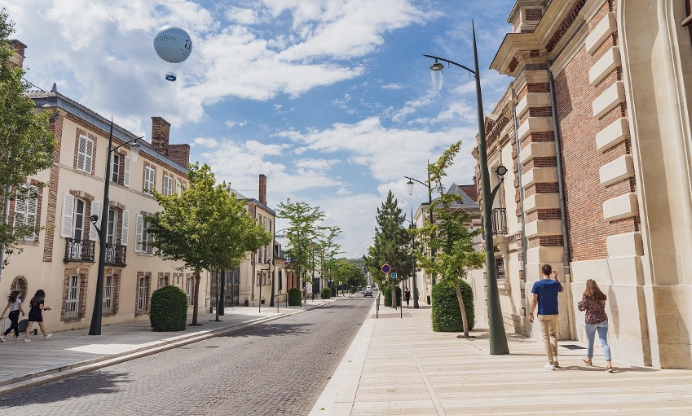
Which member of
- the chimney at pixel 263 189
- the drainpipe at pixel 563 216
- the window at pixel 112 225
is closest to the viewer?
the drainpipe at pixel 563 216

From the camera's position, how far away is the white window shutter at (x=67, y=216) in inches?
737

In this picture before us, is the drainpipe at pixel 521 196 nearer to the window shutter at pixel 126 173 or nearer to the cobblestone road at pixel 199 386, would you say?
the cobblestone road at pixel 199 386

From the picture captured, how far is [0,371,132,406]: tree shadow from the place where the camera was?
295 inches

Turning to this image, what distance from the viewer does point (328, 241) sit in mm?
51562

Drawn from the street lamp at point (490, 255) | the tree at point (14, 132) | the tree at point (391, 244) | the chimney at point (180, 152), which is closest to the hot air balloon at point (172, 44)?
the tree at point (14, 132)

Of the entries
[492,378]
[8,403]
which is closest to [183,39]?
[8,403]

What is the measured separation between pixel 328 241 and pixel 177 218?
31304 millimetres

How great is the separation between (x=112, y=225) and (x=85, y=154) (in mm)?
3949

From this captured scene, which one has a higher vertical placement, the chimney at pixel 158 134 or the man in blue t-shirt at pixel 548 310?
the chimney at pixel 158 134

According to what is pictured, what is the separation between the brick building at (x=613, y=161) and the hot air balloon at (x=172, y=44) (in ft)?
29.2

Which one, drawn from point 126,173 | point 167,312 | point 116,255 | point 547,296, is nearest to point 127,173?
point 126,173

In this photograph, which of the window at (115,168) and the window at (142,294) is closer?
the window at (115,168)

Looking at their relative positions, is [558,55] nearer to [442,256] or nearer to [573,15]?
[573,15]

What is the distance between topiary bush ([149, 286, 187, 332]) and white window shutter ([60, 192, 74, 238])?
4.41m
